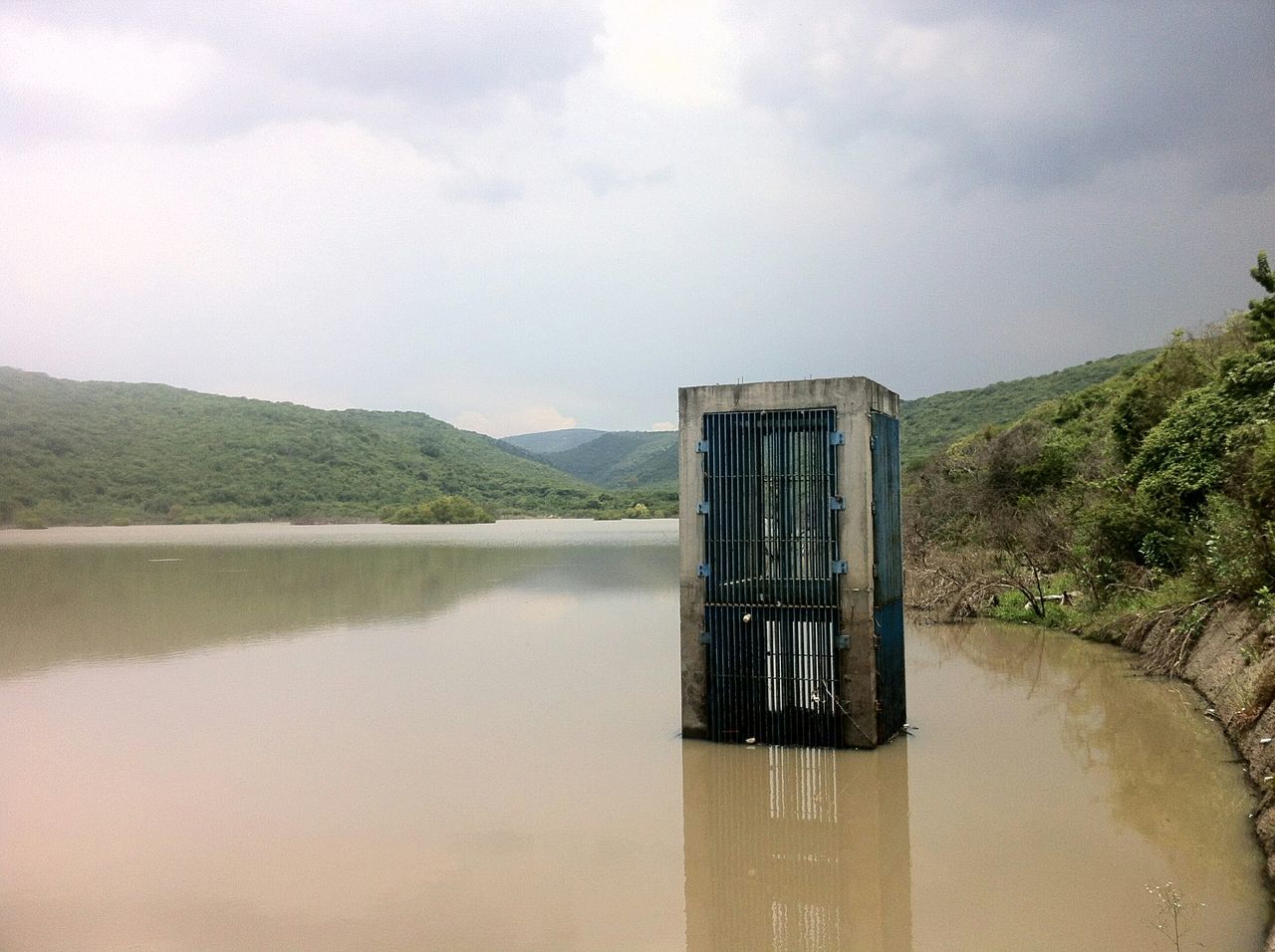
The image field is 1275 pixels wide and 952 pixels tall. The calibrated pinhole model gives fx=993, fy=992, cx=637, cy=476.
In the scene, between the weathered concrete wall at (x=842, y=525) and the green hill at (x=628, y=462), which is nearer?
the weathered concrete wall at (x=842, y=525)

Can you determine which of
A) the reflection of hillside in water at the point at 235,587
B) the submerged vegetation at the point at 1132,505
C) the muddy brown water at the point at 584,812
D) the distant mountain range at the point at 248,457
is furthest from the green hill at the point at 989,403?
the muddy brown water at the point at 584,812

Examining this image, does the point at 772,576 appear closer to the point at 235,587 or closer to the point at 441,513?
the point at 235,587

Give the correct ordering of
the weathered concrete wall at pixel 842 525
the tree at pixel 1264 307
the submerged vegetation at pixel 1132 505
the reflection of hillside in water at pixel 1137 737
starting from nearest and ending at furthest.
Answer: the reflection of hillside in water at pixel 1137 737
the weathered concrete wall at pixel 842 525
the submerged vegetation at pixel 1132 505
the tree at pixel 1264 307

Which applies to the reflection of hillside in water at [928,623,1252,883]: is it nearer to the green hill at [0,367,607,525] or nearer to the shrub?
the green hill at [0,367,607,525]

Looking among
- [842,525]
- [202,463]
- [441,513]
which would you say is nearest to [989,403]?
[441,513]

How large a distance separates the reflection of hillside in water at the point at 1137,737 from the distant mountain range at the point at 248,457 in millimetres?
27515

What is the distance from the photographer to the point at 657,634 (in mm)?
18344

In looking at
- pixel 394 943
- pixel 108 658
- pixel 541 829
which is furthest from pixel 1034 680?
pixel 108 658

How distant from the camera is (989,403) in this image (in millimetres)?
68750

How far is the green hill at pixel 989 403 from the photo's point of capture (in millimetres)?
61000

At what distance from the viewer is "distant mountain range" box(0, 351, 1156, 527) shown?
67.4 meters

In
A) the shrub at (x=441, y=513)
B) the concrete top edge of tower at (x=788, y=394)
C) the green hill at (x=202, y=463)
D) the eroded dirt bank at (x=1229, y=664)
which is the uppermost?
the green hill at (x=202, y=463)

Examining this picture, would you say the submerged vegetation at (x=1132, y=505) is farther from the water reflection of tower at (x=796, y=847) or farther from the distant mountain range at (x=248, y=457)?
the distant mountain range at (x=248, y=457)

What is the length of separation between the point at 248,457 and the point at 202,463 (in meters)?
4.42
